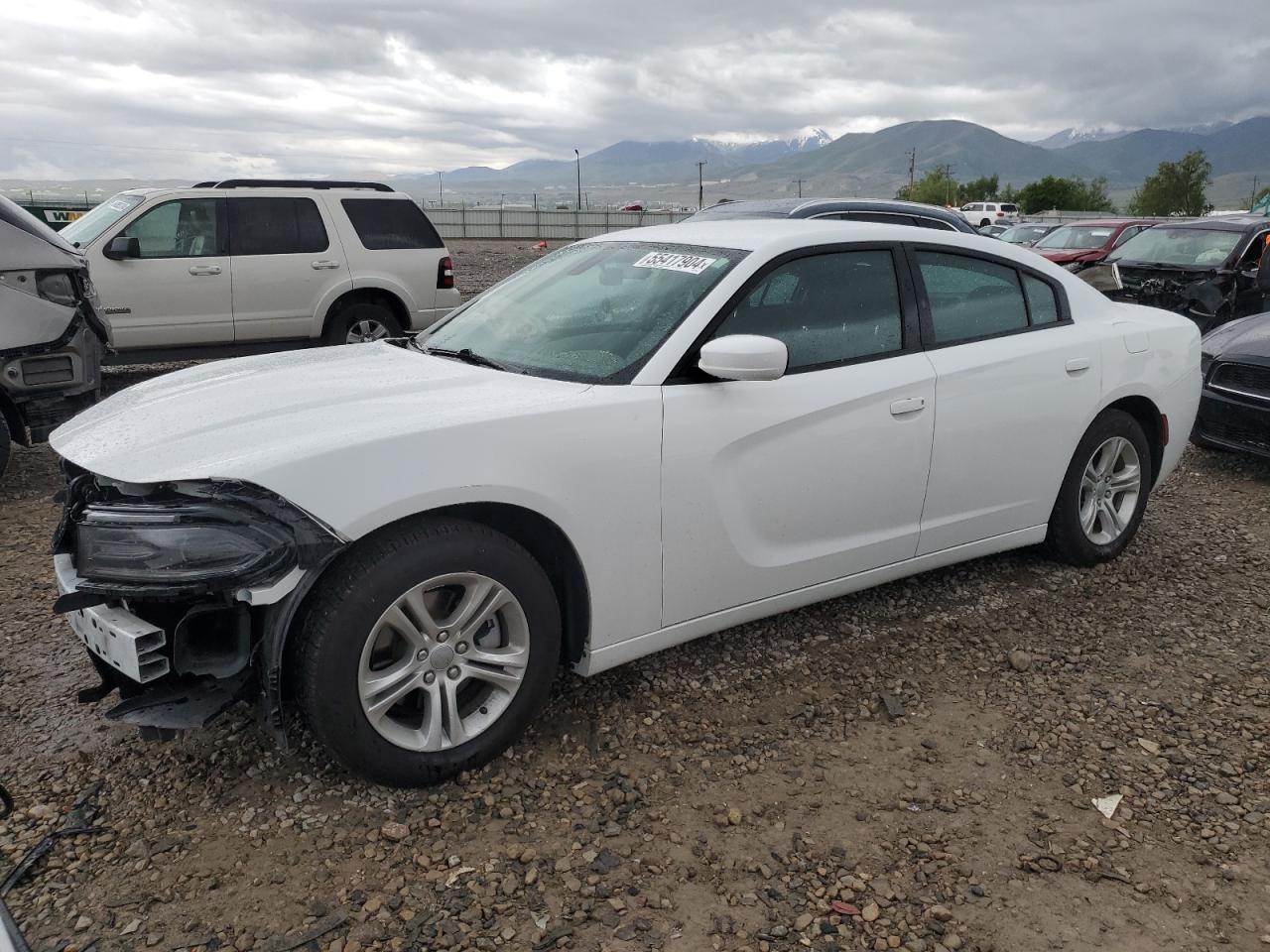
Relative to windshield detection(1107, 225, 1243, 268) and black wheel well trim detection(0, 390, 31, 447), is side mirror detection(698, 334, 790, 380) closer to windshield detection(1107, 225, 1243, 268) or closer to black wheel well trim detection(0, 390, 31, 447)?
black wheel well trim detection(0, 390, 31, 447)

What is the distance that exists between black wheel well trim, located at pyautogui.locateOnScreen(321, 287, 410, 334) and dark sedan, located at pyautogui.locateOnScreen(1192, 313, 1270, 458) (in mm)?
6823

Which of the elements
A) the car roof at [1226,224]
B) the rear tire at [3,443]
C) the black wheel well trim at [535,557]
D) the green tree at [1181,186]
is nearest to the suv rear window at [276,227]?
the rear tire at [3,443]

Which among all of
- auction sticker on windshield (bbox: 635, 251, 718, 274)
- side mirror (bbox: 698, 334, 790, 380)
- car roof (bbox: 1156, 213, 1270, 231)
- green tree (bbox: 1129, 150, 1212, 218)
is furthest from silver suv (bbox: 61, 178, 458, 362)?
green tree (bbox: 1129, 150, 1212, 218)

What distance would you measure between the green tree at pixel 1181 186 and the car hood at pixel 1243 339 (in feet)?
290

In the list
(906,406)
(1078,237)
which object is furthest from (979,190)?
(906,406)

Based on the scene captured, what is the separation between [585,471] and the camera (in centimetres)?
288

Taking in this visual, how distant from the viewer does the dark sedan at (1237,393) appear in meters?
6.27

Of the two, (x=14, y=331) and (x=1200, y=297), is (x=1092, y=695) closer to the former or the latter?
(x=14, y=331)

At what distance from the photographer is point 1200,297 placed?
9.62 metres

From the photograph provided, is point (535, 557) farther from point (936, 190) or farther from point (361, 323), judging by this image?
point (936, 190)

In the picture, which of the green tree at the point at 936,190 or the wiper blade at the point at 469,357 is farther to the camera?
the green tree at the point at 936,190

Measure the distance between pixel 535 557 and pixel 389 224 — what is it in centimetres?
735

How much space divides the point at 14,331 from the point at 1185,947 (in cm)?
602

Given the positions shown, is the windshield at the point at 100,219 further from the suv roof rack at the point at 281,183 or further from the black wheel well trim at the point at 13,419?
the black wheel well trim at the point at 13,419
